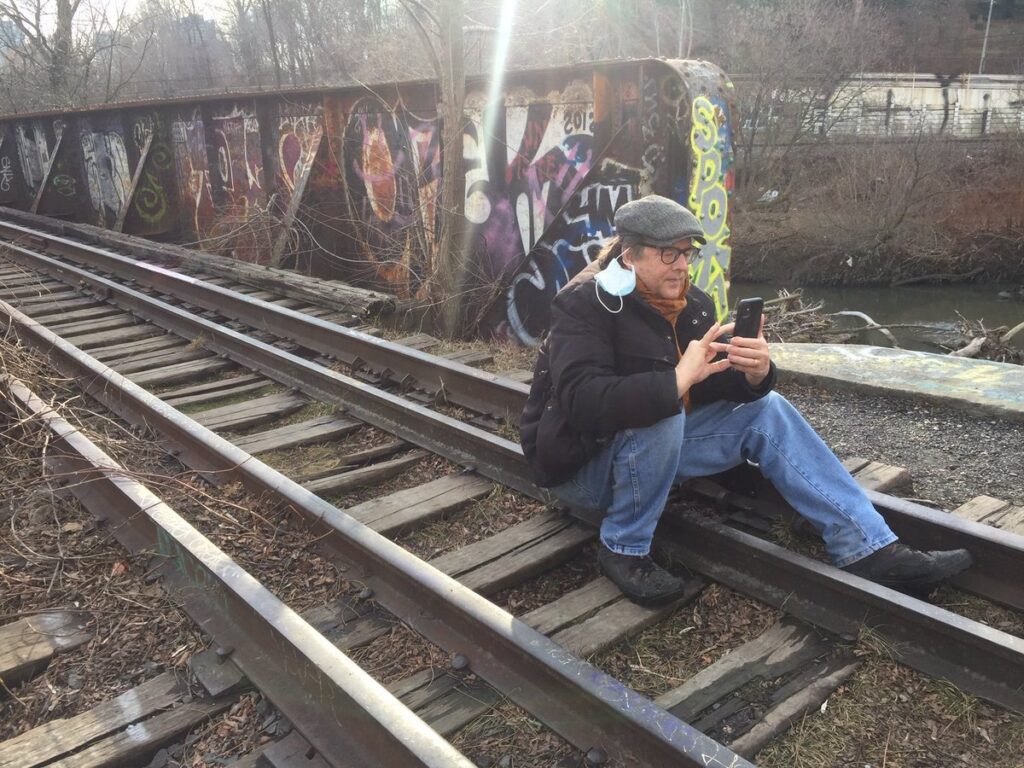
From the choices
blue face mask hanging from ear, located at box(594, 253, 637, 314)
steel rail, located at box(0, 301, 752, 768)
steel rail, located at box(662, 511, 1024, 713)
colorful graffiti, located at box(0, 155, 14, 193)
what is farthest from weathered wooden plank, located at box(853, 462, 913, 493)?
colorful graffiti, located at box(0, 155, 14, 193)

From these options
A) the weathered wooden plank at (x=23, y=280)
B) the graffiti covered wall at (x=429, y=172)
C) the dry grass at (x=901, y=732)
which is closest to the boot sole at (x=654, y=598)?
the dry grass at (x=901, y=732)

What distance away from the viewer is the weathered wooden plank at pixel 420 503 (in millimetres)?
3818

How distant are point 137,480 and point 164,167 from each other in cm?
1061

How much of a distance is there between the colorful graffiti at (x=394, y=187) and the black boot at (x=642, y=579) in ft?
20.9

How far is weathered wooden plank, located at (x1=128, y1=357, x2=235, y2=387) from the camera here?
6.02m

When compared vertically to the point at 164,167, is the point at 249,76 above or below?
above

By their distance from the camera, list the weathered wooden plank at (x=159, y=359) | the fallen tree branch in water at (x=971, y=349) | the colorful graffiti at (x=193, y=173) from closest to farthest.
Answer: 1. the weathered wooden plank at (x=159, y=359)
2. the fallen tree branch in water at (x=971, y=349)
3. the colorful graffiti at (x=193, y=173)

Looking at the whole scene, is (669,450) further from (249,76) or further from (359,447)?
(249,76)

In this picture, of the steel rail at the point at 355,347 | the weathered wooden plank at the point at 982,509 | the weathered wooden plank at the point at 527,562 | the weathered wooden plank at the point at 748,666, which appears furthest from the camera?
the steel rail at the point at 355,347

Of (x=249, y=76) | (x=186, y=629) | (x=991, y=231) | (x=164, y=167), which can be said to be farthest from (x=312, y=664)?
(x=249, y=76)

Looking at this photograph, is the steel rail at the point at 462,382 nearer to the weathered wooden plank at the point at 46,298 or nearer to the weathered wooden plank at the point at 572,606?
the weathered wooden plank at the point at 46,298

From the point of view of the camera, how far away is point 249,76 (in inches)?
1705

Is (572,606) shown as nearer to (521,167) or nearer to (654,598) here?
(654,598)

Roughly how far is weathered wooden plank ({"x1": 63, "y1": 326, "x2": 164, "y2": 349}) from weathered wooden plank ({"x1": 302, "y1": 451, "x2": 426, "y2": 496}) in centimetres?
381
